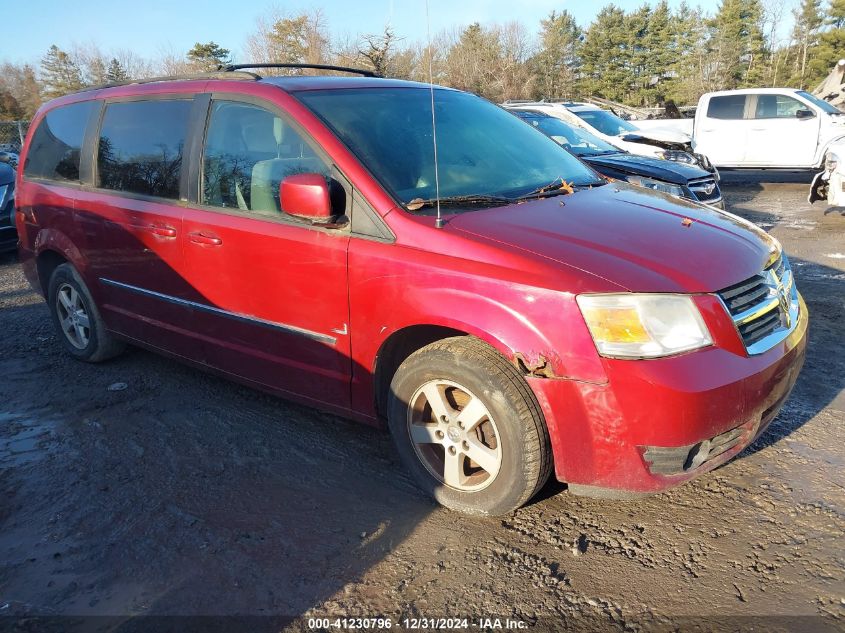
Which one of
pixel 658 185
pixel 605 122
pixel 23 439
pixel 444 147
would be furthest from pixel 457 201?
pixel 605 122

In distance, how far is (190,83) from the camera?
3832mm

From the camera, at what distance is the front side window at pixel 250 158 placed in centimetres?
327

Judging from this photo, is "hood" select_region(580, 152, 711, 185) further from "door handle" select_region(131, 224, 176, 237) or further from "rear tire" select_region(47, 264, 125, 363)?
"rear tire" select_region(47, 264, 125, 363)

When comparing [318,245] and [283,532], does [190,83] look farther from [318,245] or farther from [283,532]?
[283,532]

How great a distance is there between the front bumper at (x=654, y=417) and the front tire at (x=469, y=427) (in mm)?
96

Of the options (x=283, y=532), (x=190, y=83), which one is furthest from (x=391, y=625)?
(x=190, y=83)

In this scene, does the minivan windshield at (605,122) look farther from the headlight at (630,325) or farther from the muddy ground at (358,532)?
Result: the headlight at (630,325)

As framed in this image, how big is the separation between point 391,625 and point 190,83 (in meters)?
3.08

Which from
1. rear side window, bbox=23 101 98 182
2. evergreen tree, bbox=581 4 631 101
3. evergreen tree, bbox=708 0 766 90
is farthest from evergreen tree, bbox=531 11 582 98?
rear side window, bbox=23 101 98 182

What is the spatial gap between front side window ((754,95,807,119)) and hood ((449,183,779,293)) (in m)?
11.9

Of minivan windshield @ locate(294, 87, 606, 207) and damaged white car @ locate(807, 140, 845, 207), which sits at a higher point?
minivan windshield @ locate(294, 87, 606, 207)

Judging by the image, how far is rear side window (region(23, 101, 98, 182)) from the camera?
4.55 metres

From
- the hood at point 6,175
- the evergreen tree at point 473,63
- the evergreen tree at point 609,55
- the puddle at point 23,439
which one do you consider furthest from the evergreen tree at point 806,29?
the puddle at point 23,439

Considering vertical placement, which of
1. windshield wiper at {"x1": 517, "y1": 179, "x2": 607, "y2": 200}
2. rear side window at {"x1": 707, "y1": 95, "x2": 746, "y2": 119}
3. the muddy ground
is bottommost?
the muddy ground
